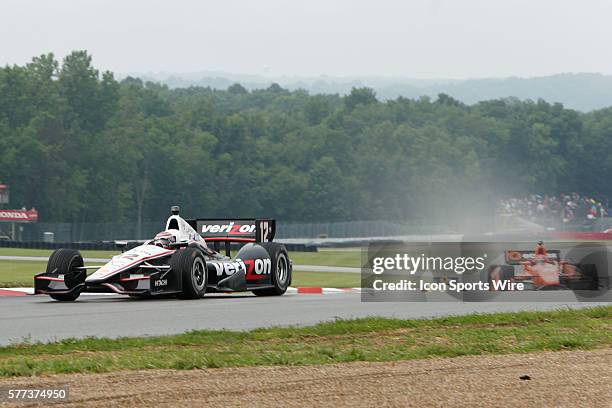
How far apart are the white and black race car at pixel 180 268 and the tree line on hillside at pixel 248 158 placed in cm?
8410

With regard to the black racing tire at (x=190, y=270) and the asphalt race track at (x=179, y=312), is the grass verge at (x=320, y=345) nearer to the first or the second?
the asphalt race track at (x=179, y=312)

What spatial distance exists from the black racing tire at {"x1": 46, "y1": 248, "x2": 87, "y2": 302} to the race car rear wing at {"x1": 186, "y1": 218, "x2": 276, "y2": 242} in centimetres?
368

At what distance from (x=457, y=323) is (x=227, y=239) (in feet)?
26.3

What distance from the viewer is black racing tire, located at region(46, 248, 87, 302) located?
19734 millimetres

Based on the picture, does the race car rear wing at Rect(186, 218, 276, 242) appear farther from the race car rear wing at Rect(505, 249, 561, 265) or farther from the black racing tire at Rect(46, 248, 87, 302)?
the race car rear wing at Rect(505, 249, 561, 265)

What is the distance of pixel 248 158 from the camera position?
13575 centimetres

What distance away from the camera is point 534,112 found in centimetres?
19650

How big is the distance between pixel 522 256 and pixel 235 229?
5.41 meters

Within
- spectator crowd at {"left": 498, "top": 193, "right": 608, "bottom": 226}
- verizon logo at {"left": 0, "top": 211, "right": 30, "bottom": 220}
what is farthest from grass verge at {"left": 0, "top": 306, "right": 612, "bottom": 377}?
spectator crowd at {"left": 498, "top": 193, "right": 608, "bottom": 226}

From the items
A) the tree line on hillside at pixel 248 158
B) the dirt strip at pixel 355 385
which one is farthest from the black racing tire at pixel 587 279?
the tree line on hillside at pixel 248 158

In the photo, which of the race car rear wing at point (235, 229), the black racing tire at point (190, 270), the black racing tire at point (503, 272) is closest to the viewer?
the black racing tire at point (190, 270)

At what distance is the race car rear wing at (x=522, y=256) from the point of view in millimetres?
21781

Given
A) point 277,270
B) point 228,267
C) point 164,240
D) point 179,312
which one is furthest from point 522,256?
point 179,312

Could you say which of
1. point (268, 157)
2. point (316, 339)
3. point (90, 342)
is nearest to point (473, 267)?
point (316, 339)
